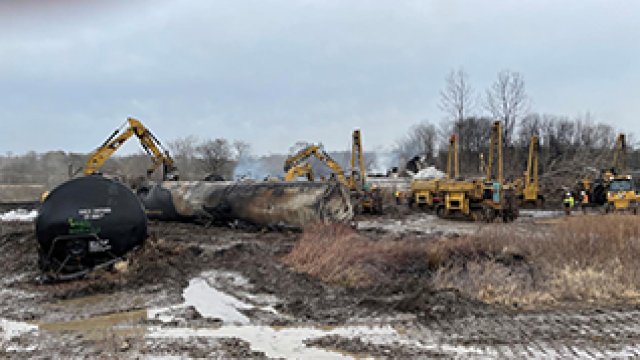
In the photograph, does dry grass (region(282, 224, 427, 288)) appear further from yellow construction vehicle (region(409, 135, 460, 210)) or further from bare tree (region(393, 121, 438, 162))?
bare tree (region(393, 121, 438, 162))

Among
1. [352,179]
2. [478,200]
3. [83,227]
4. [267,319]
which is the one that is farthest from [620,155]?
[83,227]

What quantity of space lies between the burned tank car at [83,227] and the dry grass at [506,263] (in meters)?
3.19

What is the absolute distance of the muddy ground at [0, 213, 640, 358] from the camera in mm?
4758

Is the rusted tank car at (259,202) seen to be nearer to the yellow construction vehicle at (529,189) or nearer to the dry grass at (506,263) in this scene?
the dry grass at (506,263)

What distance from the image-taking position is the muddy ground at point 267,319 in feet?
15.6

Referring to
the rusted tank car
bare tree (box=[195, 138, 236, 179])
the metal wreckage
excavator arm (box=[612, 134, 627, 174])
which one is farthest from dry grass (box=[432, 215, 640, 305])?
bare tree (box=[195, 138, 236, 179])

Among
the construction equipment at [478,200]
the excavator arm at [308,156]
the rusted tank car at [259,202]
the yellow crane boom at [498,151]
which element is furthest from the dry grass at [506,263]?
the excavator arm at [308,156]

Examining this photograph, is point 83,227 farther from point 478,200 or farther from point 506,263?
point 478,200

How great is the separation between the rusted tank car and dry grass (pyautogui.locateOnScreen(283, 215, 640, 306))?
2672 millimetres

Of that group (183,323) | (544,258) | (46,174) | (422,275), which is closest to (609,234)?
(544,258)

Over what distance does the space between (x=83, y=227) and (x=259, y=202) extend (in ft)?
19.6

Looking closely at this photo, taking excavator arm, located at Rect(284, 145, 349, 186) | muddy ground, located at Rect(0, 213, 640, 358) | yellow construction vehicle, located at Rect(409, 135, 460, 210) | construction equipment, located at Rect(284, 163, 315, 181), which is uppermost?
excavator arm, located at Rect(284, 145, 349, 186)

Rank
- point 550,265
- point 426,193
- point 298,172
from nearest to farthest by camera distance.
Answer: point 550,265 → point 426,193 → point 298,172

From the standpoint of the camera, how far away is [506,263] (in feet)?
27.8
